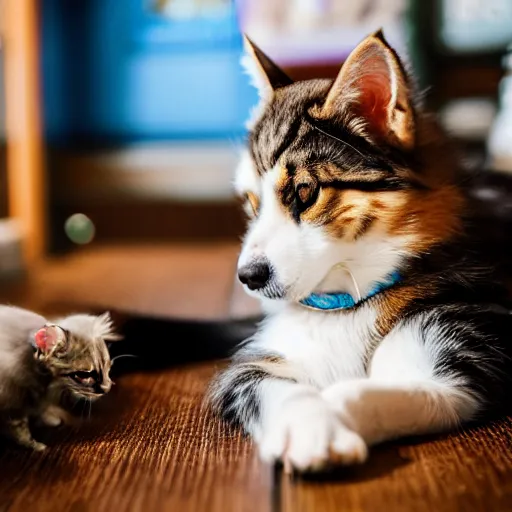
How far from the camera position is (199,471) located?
0.82 metres

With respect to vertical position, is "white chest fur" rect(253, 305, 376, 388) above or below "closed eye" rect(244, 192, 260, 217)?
below

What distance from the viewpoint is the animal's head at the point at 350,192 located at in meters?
1.03

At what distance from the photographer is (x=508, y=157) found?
5.91 feet

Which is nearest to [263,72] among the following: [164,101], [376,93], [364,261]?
[376,93]

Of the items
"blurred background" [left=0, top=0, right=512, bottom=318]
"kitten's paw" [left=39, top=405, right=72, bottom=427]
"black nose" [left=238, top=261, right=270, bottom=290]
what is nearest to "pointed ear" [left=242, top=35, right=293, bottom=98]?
"black nose" [left=238, top=261, right=270, bottom=290]

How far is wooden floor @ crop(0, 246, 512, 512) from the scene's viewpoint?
731 mm

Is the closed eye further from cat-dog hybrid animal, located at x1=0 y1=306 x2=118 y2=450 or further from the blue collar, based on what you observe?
cat-dog hybrid animal, located at x1=0 y1=306 x2=118 y2=450

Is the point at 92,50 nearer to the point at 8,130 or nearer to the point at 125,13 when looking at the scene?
the point at 125,13

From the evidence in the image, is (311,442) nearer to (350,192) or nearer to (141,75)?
(350,192)

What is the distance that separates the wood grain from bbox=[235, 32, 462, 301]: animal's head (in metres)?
0.25

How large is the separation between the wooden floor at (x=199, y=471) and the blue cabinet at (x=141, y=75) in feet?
9.14

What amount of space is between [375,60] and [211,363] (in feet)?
2.27

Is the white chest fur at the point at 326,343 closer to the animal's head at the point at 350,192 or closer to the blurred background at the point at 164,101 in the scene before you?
the animal's head at the point at 350,192

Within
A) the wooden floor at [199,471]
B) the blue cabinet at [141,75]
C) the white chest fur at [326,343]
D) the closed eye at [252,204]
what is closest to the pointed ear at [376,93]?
the closed eye at [252,204]
